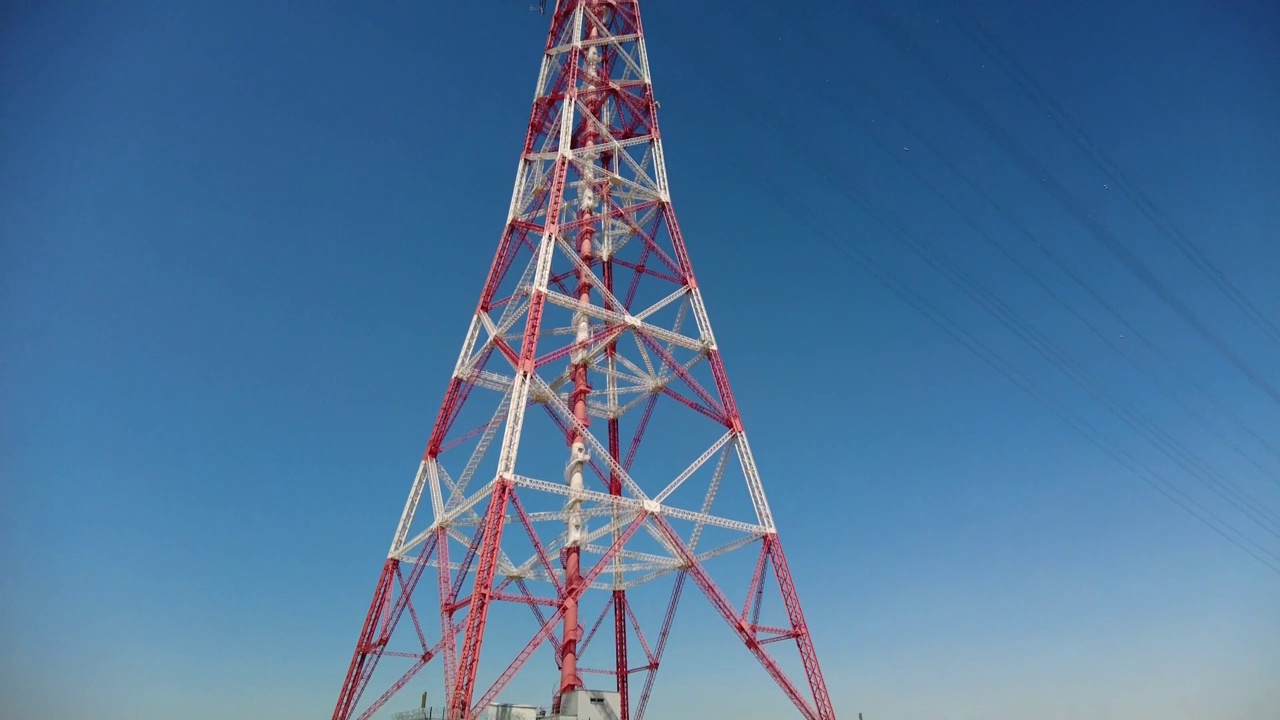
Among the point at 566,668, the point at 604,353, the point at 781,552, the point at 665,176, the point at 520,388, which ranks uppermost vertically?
the point at 665,176

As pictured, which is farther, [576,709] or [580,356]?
[580,356]

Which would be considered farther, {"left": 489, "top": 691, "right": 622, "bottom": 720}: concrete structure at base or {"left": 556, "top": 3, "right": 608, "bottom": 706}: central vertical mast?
{"left": 556, "top": 3, "right": 608, "bottom": 706}: central vertical mast

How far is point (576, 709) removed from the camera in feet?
73.2

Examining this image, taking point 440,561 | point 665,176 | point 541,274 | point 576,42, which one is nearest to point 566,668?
point 440,561

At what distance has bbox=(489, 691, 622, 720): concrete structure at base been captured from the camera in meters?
22.2

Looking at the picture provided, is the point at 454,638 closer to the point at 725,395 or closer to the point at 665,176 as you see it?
the point at 725,395

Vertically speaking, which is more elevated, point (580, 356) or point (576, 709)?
point (580, 356)

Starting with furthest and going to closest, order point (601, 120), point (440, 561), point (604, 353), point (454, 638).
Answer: point (601, 120) < point (604, 353) < point (440, 561) < point (454, 638)

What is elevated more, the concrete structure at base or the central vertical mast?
the central vertical mast

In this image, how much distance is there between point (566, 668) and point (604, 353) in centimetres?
1250

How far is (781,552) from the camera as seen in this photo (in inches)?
971

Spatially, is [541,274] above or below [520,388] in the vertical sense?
above

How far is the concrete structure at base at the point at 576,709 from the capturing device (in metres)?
22.2

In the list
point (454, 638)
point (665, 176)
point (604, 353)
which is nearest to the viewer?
point (454, 638)
